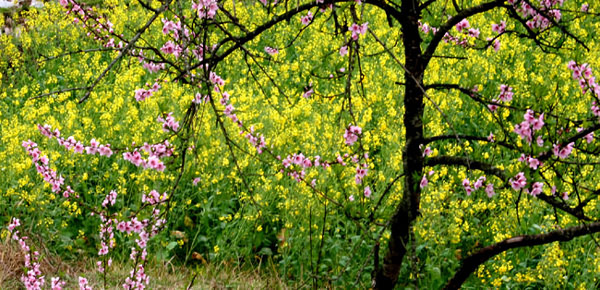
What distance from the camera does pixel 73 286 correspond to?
13.8 feet

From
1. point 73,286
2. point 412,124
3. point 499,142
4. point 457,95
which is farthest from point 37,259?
point 457,95

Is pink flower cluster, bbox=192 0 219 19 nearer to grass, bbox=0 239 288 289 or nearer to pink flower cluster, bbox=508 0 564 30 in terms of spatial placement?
pink flower cluster, bbox=508 0 564 30

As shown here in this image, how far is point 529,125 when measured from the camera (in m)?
2.33

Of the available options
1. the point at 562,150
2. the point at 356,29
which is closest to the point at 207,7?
the point at 356,29

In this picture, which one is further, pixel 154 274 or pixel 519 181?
pixel 154 274

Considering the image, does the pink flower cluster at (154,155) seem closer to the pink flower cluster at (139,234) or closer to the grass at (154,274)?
the pink flower cluster at (139,234)

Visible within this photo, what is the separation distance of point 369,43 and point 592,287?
441 cm

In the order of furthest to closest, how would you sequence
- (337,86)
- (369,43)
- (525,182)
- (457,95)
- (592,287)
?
(369,43) < (337,86) < (457,95) < (592,287) < (525,182)

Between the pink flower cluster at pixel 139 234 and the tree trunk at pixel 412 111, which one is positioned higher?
the tree trunk at pixel 412 111

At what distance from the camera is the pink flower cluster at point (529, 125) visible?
2291 millimetres

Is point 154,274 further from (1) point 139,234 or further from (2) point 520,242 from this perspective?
(2) point 520,242

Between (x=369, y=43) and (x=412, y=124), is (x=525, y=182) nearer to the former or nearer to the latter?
(x=412, y=124)

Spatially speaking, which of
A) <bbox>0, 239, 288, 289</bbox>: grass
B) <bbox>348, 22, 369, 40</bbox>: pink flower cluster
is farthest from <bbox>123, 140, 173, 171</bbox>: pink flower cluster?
<bbox>0, 239, 288, 289</bbox>: grass

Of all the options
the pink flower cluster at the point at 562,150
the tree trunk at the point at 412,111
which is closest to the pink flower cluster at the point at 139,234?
the tree trunk at the point at 412,111
